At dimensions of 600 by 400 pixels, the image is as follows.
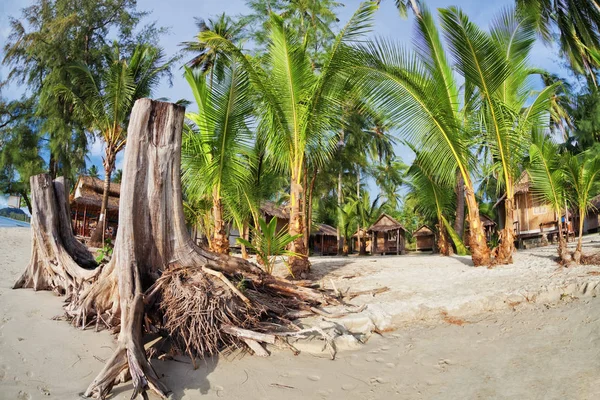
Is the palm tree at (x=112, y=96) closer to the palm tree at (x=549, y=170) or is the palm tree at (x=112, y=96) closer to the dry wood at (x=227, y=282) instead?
the dry wood at (x=227, y=282)

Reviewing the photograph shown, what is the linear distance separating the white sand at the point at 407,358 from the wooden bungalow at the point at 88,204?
1338 centimetres

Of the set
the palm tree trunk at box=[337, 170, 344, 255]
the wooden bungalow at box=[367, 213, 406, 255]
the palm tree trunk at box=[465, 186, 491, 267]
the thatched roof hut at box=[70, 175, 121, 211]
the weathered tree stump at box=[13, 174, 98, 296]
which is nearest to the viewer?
the weathered tree stump at box=[13, 174, 98, 296]

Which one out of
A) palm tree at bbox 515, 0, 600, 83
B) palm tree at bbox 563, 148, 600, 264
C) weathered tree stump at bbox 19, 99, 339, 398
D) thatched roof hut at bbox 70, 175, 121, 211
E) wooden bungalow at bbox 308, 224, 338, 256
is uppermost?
palm tree at bbox 515, 0, 600, 83

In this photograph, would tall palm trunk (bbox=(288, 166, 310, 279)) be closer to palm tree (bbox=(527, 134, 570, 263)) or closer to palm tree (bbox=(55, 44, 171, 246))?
palm tree (bbox=(527, 134, 570, 263))

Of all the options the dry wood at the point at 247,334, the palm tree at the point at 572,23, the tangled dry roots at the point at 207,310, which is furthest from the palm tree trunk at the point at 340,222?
the dry wood at the point at 247,334

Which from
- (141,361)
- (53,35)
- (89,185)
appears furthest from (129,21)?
(141,361)

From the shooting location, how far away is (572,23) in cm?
787

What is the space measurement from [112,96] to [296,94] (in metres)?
8.20

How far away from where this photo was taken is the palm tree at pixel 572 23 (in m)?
7.29

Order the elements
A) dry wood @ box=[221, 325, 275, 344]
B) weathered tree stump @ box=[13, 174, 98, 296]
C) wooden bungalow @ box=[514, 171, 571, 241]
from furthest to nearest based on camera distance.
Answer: wooden bungalow @ box=[514, 171, 571, 241] → weathered tree stump @ box=[13, 174, 98, 296] → dry wood @ box=[221, 325, 275, 344]

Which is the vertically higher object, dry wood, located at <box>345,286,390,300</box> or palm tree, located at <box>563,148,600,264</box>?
palm tree, located at <box>563,148,600,264</box>

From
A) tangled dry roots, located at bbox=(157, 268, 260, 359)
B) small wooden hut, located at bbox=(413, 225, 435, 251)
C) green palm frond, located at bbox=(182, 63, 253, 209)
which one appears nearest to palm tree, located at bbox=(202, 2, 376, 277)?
green palm frond, located at bbox=(182, 63, 253, 209)

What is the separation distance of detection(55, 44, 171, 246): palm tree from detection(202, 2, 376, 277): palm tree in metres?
7.02

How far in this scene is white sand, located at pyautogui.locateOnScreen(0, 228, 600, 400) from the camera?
8.97 ft
